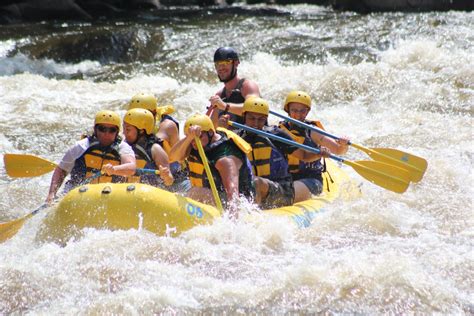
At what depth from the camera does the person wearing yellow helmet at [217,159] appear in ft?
19.0

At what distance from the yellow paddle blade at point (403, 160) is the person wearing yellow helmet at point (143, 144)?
1.77m

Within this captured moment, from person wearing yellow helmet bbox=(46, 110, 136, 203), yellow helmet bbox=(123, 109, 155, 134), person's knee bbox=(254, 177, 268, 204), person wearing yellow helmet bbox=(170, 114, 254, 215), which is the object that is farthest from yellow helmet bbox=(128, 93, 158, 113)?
person's knee bbox=(254, 177, 268, 204)

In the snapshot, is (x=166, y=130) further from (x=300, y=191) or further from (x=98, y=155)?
(x=300, y=191)

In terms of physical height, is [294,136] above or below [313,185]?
above

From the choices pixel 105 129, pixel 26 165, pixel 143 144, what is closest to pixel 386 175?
pixel 143 144

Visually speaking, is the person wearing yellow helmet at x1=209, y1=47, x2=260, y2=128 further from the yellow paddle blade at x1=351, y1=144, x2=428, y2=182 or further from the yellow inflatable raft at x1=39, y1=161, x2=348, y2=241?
the yellow inflatable raft at x1=39, y1=161, x2=348, y2=241

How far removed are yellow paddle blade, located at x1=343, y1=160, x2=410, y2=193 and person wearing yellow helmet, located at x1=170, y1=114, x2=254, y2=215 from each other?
1.35 metres

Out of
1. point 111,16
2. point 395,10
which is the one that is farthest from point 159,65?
point 395,10

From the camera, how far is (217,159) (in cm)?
585

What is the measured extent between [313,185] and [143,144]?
150cm

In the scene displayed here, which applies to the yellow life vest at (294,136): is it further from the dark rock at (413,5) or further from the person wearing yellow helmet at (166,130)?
the dark rock at (413,5)

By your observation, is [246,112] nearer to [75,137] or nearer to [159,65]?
[75,137]

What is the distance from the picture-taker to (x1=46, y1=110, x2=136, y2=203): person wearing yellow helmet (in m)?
5.99

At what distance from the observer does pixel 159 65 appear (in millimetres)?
13711
